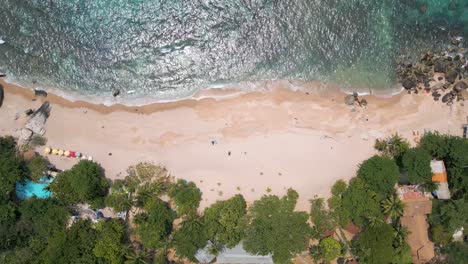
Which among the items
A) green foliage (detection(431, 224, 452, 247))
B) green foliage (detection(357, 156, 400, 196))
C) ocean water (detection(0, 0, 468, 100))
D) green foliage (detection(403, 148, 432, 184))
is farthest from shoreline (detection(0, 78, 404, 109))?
green foliage (detection(431, 224, 452, 247))

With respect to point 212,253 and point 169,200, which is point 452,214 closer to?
point 212,253

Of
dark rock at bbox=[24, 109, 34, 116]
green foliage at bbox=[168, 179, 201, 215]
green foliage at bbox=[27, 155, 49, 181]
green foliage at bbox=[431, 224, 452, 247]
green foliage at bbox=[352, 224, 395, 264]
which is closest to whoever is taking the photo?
green foliage at bbox=[352, 224, 395, 264]

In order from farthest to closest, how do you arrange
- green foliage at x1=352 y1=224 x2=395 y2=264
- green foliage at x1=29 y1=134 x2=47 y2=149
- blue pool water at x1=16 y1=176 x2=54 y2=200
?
green foliage at x1=29 y1=134 x2=47 y2=149 < blue pool water at x1=16 y1=176 x2=54 y2=200 < green foliage at x1=352 y1=224 x2=395 y2=264

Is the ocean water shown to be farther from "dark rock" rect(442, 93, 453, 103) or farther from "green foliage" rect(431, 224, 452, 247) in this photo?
"green foliage" rect(431, 224, 452, 247)

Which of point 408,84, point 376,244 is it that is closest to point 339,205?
point 376,244

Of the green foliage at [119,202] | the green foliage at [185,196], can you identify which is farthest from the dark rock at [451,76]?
the green foliage at [119,202]

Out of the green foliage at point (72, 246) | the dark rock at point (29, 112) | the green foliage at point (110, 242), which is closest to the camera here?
the green foliage at point (72, 246)

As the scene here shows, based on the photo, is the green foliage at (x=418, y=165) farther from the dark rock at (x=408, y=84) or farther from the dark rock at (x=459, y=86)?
the dark rock at (x=459, y=86)
